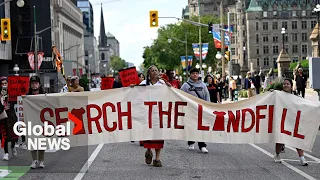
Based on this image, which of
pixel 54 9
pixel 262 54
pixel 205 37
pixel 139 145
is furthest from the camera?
pixel 262 54

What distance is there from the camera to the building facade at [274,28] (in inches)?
6102

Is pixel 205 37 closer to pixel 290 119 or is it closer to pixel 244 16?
pixel 244 16

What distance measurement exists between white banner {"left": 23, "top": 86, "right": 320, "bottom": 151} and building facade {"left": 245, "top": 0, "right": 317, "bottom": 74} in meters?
144

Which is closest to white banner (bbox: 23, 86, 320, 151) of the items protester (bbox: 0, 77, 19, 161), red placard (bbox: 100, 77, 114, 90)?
protester (bbox: 0, 77, 19, 161)

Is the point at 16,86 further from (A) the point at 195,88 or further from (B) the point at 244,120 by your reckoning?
(B) the point at 244,120

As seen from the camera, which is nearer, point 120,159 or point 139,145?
point 120,159

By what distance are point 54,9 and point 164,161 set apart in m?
101

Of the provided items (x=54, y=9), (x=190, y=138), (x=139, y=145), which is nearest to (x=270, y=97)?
(x=190, y=138)

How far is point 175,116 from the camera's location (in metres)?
12.3

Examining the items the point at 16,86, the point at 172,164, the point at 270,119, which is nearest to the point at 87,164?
the point at 172,164

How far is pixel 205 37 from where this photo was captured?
10106 centimetres

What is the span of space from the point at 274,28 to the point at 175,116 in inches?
5818

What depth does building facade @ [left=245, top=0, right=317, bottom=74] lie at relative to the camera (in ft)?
509

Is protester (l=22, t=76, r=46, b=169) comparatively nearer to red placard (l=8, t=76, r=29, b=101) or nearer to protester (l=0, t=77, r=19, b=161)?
protester (l=0, t=77, r=19, b=161)
